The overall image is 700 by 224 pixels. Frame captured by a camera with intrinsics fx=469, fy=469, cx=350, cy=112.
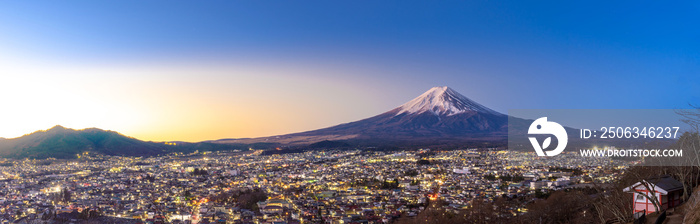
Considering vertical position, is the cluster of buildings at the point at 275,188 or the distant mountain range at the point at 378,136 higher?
the distant mountain range at the point at 378,136

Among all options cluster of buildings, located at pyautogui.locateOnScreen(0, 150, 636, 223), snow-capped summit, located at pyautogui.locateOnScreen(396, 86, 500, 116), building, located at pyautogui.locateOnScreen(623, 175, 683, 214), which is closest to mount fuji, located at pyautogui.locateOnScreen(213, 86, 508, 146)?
snow-capped summit, located at pyautogui.locateOnScreen(396, 86, 500, 116)

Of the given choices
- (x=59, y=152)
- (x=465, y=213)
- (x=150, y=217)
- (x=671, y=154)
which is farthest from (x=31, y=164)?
(x=671, y=154)

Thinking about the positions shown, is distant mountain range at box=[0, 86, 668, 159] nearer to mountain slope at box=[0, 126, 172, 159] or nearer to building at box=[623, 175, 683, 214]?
mountain slope at box=[0, 126, 172, 159]

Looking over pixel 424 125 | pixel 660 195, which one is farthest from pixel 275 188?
pixel 424 125

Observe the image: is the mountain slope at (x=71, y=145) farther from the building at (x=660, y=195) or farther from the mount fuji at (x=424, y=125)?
the building at (x=660, y=195)

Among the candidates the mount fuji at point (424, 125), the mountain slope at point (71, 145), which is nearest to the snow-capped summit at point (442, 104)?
the mount fuji at point (424, 125)

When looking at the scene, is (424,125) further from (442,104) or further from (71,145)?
(71,145)
